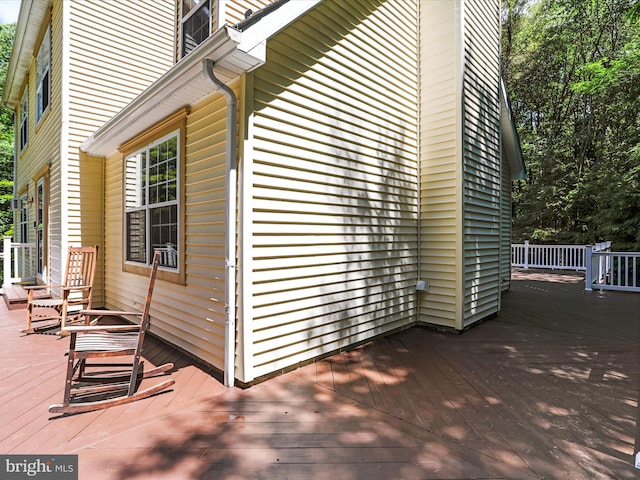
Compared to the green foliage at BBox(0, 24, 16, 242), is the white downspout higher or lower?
lower

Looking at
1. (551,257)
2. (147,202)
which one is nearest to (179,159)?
(147,202)

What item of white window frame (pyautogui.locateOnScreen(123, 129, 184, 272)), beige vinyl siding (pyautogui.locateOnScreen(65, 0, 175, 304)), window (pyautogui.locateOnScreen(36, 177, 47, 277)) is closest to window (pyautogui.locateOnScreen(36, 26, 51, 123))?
beige vinyl siding (pyautogui.locateOnScreen(65, 0, 175, 304))

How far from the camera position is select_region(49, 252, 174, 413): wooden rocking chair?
2600mm

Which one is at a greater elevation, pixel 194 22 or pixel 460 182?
pixel 194 22

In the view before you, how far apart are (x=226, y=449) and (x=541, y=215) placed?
1810cm

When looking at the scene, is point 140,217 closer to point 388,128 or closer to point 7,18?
point 388,128

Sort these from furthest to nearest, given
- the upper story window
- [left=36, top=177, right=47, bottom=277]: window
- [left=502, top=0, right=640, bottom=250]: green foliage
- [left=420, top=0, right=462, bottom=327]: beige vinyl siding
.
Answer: [left=502, top=0, right=640, bottom=250]: green foliage → [left=36, top=177, right=47, bottom=277]: window → [left=420, top=0, right=462, bottom=327]: beige vinyl siding → the upper story window

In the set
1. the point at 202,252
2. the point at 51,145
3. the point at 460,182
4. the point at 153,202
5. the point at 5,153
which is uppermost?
the point at 5,153

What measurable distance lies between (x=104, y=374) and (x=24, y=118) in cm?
957

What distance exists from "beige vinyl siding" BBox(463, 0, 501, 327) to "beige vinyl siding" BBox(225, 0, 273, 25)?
3153 millimetres

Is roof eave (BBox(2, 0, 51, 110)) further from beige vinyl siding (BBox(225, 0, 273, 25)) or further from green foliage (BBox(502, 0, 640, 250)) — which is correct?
green foliage (BBox(502, 0, 640, 250))

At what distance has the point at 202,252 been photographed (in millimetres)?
3602

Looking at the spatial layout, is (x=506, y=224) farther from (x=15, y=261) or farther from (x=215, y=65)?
(x=15, y=261)

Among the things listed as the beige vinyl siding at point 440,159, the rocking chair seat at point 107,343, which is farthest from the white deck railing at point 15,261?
the beige vinyl siding at point 440,159
